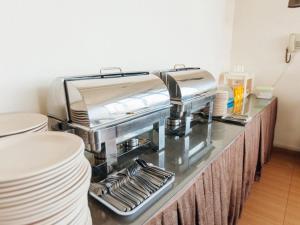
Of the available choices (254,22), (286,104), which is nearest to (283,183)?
(286,104)

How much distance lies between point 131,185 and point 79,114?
29cm

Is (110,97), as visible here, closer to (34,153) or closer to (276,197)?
(34,153)

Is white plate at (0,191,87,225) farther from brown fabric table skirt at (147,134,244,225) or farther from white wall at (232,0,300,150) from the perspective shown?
white wall at (232,0,300,150)

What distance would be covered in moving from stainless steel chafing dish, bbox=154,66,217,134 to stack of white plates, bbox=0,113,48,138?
0.64 meters

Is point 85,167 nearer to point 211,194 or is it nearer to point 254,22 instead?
point 211,194

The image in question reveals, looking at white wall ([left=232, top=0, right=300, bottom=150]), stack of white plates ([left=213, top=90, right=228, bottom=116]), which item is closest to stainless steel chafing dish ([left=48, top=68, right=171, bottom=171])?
stack of white plates ([left=213, top=90, right=228, bottom=116])

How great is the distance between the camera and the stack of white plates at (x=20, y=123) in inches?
24.1

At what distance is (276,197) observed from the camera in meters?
1.76

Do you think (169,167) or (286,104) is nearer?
(169,167)

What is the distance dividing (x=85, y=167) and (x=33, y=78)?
1.62ft

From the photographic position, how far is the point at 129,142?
1.01 metres

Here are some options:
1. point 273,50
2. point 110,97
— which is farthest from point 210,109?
point 273,50

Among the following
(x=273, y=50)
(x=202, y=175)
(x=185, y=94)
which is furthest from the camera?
(x=273, y=50)

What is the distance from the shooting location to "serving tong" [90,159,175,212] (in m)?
0.64
